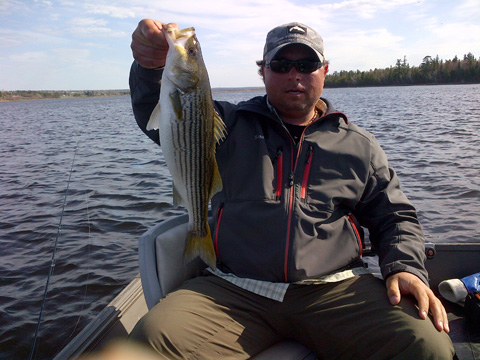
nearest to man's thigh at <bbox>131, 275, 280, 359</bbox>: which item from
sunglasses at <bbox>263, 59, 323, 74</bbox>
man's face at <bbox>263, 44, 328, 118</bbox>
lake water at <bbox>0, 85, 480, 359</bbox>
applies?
man's face at <bbox>263, 44, 328, 118</bbox>

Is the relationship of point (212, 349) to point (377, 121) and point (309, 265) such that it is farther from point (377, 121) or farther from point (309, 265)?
point (377, 121)

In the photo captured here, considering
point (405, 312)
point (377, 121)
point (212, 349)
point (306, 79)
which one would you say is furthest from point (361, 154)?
point (377, 121)

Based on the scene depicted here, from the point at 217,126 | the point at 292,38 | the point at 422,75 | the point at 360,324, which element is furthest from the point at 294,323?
the point at 422,75

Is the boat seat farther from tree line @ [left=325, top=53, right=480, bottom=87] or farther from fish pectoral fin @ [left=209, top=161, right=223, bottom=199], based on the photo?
tree line @ [left=325, top=53, right=480, bottom=87]

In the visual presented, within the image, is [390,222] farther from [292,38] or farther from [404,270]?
[292,38]

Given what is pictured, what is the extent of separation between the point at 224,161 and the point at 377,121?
81.2ft

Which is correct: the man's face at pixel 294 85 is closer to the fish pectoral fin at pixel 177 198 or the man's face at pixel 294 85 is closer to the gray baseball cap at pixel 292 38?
the gray baseball cap at pixel 292 38

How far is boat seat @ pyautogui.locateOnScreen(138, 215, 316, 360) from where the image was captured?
293cm

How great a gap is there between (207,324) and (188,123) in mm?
1301

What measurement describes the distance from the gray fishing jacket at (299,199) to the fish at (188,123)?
0.41m

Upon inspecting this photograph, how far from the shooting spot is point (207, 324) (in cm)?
253

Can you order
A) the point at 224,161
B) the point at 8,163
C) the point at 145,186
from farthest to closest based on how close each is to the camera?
the point at 8,163 < the point at 145,186 < the point at 224,161

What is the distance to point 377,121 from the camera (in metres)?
25.7

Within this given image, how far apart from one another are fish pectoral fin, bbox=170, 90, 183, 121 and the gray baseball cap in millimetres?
1199
